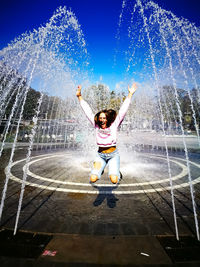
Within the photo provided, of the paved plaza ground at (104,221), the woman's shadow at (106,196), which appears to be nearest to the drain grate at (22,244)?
the paved plaza ground at (104,221)

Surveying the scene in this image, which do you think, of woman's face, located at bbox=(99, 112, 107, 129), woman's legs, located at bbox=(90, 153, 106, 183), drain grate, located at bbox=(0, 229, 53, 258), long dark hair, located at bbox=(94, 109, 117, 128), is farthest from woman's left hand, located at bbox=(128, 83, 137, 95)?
drain grate, located at bbox=(0, 229, 53, 258)

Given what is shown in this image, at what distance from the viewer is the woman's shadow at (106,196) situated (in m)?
4.04

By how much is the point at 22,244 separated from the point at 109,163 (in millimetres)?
2101

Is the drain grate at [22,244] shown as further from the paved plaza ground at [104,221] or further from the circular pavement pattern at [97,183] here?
the circular pavement pattern at [97,183]

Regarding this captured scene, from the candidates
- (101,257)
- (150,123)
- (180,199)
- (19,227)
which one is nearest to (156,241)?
(101,257)

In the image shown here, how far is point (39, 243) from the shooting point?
247 centimetres

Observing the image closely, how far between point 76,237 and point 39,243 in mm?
618

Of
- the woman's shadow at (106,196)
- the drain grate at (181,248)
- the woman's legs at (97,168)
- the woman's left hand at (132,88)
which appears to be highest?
the woman's left hand at (132,88)

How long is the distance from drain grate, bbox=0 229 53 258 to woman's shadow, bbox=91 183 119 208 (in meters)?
1.67

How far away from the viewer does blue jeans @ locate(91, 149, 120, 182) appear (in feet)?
10.6

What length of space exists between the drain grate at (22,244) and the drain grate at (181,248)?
6.52ft

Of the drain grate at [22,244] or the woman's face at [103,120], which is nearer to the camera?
the drain grate at [22,244]

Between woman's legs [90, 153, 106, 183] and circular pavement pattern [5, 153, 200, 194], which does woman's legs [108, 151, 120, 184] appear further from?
circular pavement pattern [5, 153, 200, 194]

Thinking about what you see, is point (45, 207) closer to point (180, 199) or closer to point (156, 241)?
point (156, 241)
